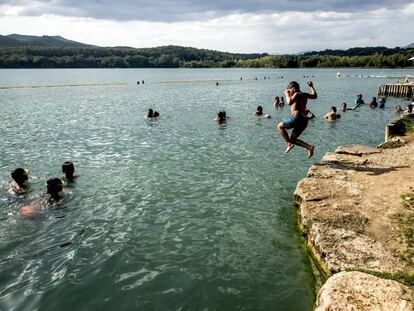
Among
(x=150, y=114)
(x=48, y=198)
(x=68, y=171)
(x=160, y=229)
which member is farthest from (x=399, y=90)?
(x=48, y=198)

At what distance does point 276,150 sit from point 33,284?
14.4 metres

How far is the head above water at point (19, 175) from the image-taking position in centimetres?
1319

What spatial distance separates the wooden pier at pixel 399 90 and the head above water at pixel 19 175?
5166 centimetres

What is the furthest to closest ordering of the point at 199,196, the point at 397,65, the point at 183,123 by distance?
the point at 397,65, the point at 183,123, the point at 199,196

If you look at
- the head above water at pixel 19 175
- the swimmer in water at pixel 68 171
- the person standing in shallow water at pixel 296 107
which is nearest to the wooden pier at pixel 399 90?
the person standing in shallow water at pixel 296 107

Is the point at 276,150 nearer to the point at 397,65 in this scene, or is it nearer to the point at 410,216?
the point at 410,216

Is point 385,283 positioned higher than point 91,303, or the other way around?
point 385,283

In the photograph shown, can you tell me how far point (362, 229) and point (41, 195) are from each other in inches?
403

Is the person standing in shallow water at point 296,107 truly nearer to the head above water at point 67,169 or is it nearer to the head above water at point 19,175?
the head above water at point 67,169

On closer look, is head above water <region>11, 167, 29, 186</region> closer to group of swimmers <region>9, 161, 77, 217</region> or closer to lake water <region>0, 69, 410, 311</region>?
group of swimmers <region>9, 161, 77, 217</region>

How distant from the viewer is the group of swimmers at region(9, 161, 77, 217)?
11571mm

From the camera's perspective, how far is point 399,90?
52.0 metres

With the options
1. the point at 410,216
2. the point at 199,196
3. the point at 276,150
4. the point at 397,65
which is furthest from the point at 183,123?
the point at 397,65

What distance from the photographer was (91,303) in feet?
23.9
